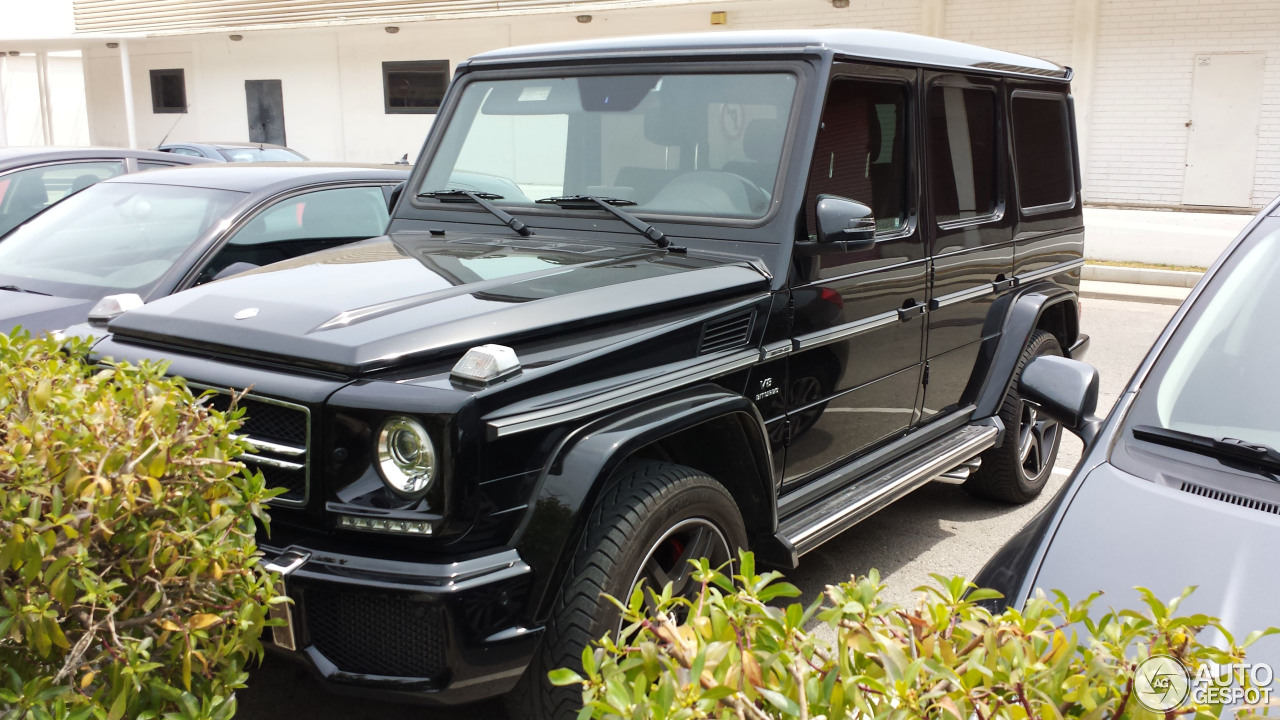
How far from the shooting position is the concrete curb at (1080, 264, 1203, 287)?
12266mm

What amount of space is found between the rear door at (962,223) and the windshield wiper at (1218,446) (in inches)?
77.9

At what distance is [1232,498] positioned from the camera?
2229 millimetres

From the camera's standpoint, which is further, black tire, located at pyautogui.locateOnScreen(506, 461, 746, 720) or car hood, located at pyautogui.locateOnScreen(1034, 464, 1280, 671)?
black tire, located at pyautogui.locateOnScreen(506, 461, 746, 720)

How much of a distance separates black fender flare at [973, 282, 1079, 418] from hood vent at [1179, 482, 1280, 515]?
263 centimetres

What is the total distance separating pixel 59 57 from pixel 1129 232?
30.9 meters

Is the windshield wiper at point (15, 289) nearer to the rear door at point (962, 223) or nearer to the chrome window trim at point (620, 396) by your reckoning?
the chrome window trim at point (620, 396)

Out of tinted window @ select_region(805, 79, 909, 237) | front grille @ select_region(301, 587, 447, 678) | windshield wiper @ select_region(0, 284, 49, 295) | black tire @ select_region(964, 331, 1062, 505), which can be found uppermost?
tinted window @ select_region(805, 79, 909, 237)

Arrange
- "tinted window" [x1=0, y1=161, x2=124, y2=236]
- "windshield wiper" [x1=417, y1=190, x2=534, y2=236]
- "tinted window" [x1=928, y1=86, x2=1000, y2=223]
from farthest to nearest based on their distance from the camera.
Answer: "tinted window" [x1=0, y1=161, x2=124, y2=236], "tinted window" [x1=928, y1=86, x2=1000, y2=223], "windshield wiper" [x1=417, y1=190, x2=534, y2=236]

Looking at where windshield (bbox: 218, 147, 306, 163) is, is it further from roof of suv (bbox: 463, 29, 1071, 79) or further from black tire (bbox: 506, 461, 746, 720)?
black tire (bbox: 506, 461, 746, 720)

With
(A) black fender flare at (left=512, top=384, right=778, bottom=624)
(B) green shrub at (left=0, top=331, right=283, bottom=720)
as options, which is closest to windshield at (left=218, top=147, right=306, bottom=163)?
(A) black fender flare at (left=512, top=384, right=778, bottom=624)

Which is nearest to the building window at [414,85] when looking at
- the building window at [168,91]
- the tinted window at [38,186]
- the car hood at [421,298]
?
the building window at [168,91]

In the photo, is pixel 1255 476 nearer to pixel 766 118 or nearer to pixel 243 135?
pixel 766 118

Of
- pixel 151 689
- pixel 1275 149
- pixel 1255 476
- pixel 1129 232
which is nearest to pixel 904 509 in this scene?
pixel 1255 476

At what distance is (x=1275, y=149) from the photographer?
1580 centimetres
